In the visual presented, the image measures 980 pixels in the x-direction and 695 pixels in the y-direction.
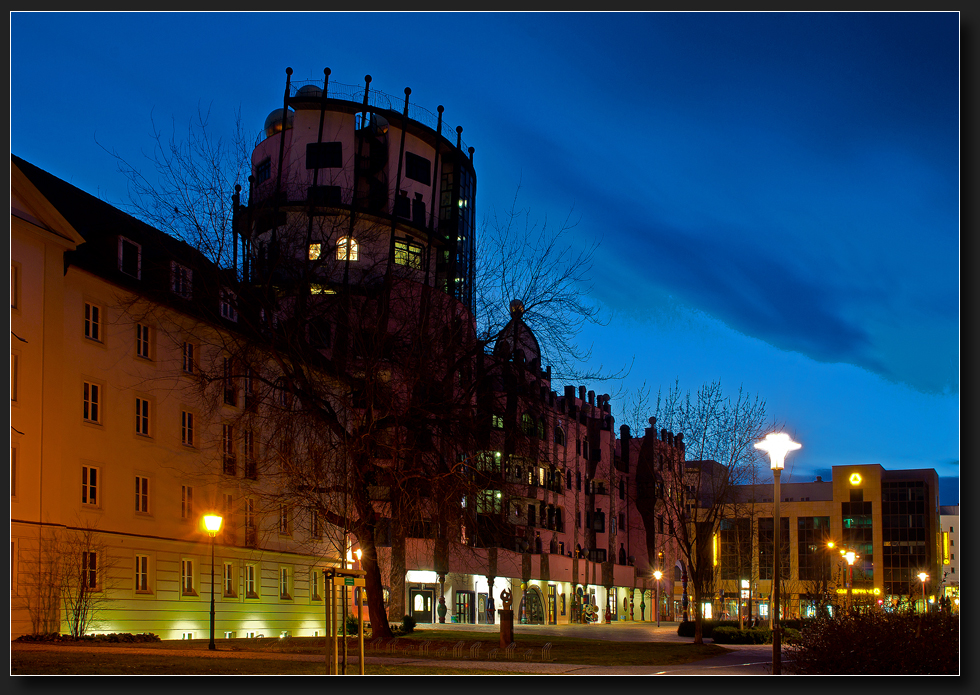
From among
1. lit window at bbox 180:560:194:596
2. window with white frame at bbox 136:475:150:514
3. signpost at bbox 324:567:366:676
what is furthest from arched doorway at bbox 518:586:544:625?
signpost at bbox 324:567:366:676

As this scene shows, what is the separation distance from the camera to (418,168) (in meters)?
71.7

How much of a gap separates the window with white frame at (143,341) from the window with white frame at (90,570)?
723 centimetres

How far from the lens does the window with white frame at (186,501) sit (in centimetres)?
3912

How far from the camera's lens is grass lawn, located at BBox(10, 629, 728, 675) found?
20.9 m

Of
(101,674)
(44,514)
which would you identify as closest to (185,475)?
(44,514)

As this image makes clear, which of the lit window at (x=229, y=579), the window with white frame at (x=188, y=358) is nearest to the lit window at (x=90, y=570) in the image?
the window with white frame at (x=188, y=358)

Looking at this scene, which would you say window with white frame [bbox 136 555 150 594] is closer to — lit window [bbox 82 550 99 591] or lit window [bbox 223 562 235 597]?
lit window [bbox 82 550 99 591]

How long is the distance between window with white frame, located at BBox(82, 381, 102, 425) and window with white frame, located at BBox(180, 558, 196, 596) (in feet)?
22.2

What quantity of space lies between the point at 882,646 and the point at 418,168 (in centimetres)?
5392

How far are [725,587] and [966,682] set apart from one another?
119243 mm

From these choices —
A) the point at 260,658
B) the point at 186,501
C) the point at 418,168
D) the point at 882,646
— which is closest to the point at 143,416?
the point at 186,501

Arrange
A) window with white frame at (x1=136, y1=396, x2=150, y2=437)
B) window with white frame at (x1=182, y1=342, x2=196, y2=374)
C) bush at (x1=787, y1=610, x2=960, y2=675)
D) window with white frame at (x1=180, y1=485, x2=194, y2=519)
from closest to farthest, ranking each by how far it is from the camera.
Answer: bush at (x1=787, y1=610, x2=960, y2=675) < window with white frame at (x1=136, y1=396, x2=150, y2=437) < window with white frame at (x1=182, y1=342, x2=196, y2=374) < window with white frame at (x1=180, y1=485, x2=194, y2=519)

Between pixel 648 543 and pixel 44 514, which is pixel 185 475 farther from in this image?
pixel 648 543

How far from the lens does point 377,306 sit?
3047 centimetres
